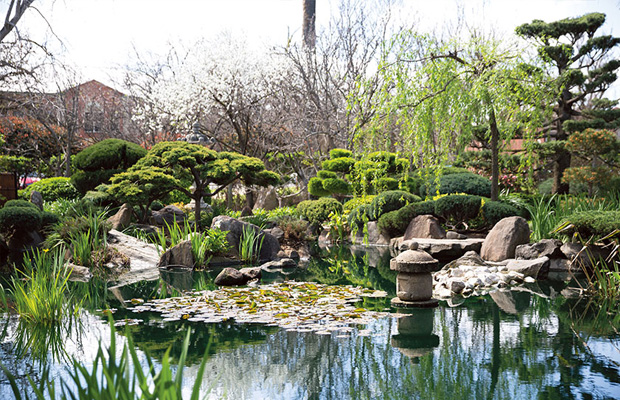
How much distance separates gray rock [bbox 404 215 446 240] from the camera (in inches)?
469

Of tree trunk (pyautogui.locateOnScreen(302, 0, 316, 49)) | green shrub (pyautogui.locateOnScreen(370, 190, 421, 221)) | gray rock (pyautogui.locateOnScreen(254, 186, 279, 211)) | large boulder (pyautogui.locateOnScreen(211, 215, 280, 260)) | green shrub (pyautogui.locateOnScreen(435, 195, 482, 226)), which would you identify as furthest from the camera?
gray rock (pyautogui.locateOnScreen(254, 186, 279, 211))

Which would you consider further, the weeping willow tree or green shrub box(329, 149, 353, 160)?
green shrub box(329, 149, 353, 160)

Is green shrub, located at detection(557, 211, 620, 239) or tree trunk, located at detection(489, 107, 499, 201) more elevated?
tree trunk, located at detection(489, 107, 499, 201)

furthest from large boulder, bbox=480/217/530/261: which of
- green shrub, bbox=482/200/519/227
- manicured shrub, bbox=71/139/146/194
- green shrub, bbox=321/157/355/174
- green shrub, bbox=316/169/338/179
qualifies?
manicured shrub, bbox=71/139/146/194

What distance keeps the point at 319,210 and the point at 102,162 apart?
19.5 feet

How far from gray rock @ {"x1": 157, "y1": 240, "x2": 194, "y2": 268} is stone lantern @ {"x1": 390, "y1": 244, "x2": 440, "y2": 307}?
458 cm

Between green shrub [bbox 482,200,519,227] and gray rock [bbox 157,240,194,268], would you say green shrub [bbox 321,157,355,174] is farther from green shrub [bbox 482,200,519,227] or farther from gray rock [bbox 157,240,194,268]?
gray rock [bbox 157,240,194,268]

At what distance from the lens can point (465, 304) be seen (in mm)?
6387

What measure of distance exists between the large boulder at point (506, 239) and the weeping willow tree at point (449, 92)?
1.52 metres

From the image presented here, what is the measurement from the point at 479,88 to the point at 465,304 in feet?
Result: 12.0

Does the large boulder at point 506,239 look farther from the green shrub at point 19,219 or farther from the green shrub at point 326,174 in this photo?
the green shrub at point 19,219

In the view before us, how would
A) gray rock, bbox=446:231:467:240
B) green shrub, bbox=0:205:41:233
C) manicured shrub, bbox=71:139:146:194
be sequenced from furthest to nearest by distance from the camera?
manicured shrub, bbox=71:139:146:194 → gray rock, bbox=446:231:467:240 → green shrub, bbox=0:205:41:233

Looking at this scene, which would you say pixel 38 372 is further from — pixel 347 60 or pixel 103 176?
pixel 347 60

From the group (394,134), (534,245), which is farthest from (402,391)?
(394,134)
